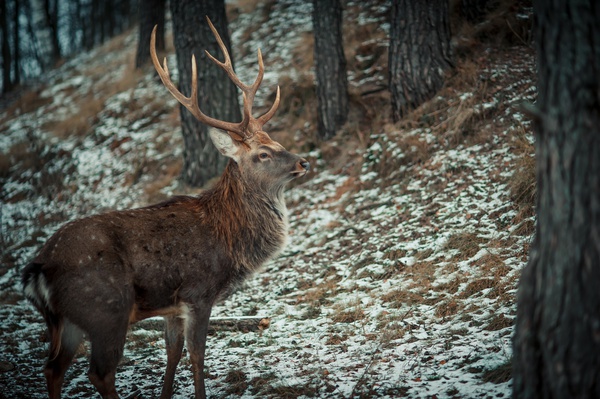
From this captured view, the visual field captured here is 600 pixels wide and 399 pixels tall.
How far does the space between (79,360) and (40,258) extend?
2022 millimetres

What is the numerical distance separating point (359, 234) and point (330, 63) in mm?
3613

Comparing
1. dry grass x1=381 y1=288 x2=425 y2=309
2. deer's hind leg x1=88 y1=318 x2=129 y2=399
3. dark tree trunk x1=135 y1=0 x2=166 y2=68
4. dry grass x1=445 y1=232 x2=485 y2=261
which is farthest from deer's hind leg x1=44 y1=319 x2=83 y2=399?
dark tree trunk x1=135 y1=0 x2=166 y2=68

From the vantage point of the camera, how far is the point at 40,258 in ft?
14.6

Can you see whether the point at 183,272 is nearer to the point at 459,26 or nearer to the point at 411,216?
the point at 411,216

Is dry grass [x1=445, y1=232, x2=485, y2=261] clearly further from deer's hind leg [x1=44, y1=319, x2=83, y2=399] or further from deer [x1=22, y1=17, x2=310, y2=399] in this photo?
deer's hind leg [x1=44, y1=319, x2=83, y2=399]

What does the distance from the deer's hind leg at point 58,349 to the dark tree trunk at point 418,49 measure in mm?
6320

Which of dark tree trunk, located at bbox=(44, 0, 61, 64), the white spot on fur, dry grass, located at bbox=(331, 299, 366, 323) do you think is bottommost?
dry grass, located at bbox=(331, 299, 366, 323)

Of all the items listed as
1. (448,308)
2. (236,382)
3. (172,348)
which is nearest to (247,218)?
(172,348)

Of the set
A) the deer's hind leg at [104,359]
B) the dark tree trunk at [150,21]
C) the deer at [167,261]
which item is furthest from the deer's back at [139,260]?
the dark tree trunk at [150,21]

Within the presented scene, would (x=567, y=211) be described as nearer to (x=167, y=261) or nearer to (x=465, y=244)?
(x=167, y=261)

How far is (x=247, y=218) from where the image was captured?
5652 millimetres

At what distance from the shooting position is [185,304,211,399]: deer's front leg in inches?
186

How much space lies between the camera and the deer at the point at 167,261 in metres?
4.36

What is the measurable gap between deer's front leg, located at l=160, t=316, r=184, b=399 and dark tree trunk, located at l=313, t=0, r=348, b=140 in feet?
18.0
